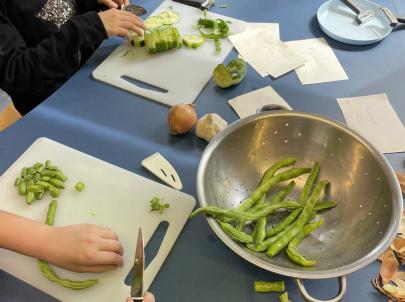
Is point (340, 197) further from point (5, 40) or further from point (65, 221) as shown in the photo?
point (5, 40)

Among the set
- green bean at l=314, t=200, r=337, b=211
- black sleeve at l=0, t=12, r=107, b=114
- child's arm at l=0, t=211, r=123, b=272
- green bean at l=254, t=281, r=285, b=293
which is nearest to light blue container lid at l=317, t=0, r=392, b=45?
green bean at l=314, t=200, r=337, b=211

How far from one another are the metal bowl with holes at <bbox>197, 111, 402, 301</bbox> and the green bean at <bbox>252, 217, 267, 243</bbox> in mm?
34

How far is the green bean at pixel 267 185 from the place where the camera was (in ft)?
2.71

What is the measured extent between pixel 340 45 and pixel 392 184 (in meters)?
0.66

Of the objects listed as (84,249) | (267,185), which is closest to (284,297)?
(267,185)

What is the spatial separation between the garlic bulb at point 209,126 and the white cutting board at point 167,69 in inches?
5.2

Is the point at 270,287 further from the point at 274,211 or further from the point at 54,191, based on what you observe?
the point at 54,191

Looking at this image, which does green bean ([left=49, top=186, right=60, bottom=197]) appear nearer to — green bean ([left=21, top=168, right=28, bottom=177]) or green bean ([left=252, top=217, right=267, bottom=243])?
green bean ([left=21, top=168, right=28, bottom=177])

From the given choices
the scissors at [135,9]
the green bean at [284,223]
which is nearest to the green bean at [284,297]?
the green bean at [284,223]

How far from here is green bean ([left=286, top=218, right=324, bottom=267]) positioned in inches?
28.6

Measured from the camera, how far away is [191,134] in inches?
39.5

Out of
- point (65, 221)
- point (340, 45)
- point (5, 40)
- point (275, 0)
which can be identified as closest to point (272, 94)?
point (340, 45)

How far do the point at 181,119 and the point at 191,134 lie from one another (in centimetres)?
6

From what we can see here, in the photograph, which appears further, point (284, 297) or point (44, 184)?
point (44, 184)
